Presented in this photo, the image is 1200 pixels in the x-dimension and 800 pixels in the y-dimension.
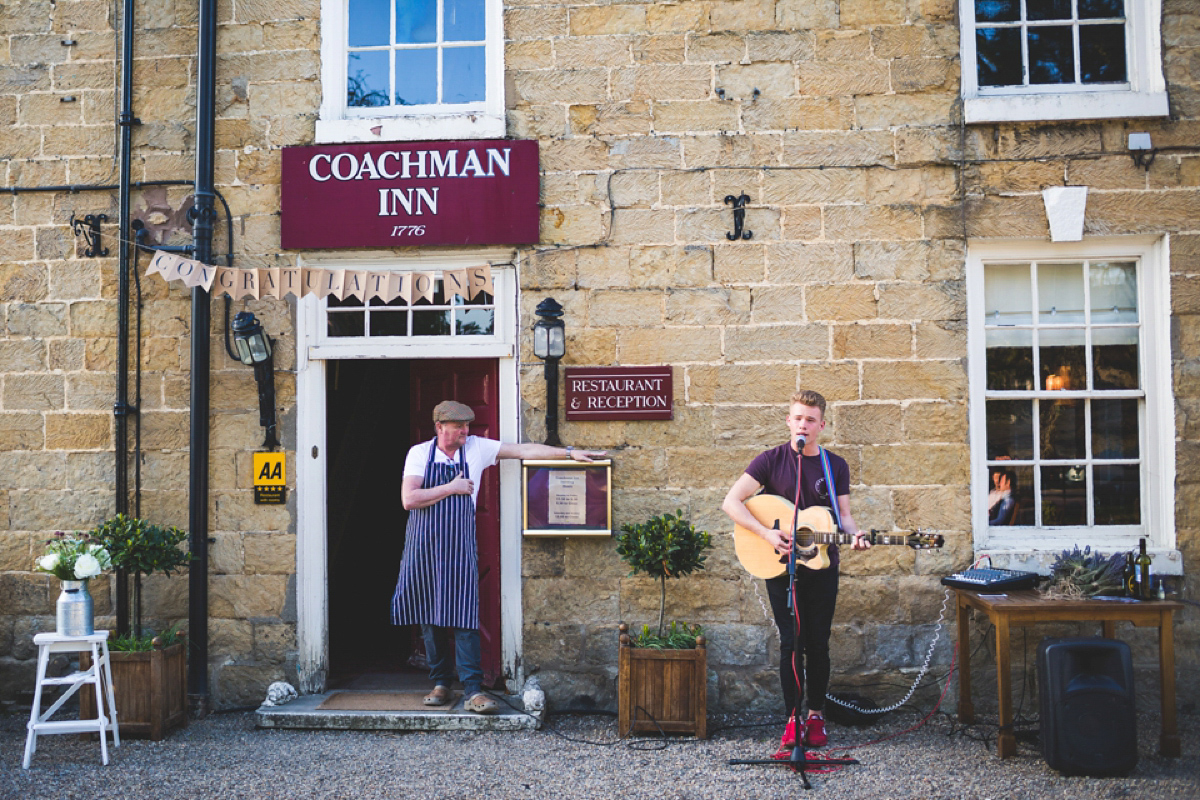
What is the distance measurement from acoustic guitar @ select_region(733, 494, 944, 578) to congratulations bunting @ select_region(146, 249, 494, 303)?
2002mm

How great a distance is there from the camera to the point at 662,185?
588 cm

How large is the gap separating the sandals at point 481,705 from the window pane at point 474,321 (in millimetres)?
2164

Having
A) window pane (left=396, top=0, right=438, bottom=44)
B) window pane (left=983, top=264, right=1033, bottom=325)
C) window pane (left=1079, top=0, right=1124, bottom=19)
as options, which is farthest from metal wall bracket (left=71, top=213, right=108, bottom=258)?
window pane (left=1079, top=0, right=1124, bottom=19)

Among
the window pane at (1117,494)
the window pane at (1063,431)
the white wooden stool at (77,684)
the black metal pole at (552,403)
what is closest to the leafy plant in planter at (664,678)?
the black metal pole at (552,403)

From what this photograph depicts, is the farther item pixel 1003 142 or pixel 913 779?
pixel 1003 142

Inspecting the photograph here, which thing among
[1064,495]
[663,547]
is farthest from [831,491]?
[1064,495]

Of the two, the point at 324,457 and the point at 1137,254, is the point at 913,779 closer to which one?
the point at 1137,254

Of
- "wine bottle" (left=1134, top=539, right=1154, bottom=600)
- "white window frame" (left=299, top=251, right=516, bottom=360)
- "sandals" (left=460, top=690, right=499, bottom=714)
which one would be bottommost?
"sandals" (left=460, top=690, right=499, bottom=714)

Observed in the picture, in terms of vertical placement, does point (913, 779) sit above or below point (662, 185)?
below

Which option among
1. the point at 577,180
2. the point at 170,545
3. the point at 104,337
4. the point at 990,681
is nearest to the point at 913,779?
the point at 990,681

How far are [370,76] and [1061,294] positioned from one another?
4483mm

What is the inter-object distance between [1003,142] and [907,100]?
2.01ft

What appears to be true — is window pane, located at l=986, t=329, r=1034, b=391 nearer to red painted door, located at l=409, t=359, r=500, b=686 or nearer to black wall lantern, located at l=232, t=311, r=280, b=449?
red painted door, located at l=409, t=359, r=500, b=686

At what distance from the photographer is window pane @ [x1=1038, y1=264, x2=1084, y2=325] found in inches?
230
